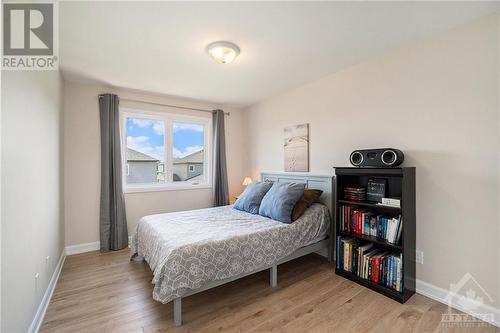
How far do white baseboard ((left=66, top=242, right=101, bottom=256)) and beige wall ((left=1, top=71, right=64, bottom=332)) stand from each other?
92cm

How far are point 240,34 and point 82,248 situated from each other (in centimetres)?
352

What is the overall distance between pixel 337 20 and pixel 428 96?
3.74 ft

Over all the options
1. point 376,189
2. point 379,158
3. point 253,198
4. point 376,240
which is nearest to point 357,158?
point 379,158

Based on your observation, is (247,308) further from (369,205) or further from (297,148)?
(297,148)

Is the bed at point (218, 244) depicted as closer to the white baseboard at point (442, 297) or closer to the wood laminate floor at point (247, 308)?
the wood laminate floor at point (247, 308)

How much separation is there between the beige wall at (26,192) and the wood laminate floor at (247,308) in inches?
12.5

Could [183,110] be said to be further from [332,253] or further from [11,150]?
[332,253]

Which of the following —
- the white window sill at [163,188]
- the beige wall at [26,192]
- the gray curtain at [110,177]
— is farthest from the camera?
the white window sill at [163,188]

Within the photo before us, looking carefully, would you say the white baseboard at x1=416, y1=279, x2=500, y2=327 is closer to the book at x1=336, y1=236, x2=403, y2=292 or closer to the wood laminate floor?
the wood laminate floor

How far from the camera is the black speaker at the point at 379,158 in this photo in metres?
2.13

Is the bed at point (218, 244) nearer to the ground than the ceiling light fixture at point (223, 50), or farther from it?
nearer to the ground

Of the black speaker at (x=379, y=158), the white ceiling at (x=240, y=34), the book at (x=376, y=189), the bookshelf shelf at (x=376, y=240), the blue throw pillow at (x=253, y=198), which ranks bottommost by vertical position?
the bookshelf shelf at (x=376, y=240)

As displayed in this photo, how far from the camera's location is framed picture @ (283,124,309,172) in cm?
333

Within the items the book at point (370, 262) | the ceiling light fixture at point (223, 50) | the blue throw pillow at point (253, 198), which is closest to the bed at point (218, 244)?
the blue throw pillow at point (253, 198)
